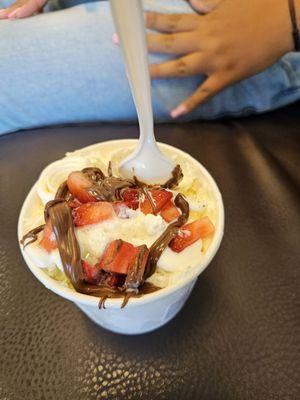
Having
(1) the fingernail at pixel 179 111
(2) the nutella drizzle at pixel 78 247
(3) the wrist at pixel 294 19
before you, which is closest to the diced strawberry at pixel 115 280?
(2) the nutella drizzle at pixel 78 247

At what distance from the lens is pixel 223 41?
2.33 ft

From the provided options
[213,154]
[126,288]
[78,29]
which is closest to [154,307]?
[126,288]

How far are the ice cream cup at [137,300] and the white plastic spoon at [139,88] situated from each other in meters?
0.05

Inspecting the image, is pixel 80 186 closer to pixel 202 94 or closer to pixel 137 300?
pixel 137 300

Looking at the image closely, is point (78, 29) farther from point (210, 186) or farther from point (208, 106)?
point (210, 186)

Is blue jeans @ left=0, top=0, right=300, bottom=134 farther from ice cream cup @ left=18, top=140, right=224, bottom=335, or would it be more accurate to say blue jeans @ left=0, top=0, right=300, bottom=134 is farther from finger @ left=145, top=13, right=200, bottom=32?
ice cream cup @ left=18, top=140, right=224, bottom=335

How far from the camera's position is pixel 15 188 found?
747mm

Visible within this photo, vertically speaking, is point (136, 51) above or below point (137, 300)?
above

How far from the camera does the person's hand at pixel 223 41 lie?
0.70 meters

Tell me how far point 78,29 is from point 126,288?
0.56 meters

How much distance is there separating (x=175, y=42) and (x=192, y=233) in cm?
43

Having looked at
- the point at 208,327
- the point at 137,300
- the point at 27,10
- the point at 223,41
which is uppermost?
the point at 27,10

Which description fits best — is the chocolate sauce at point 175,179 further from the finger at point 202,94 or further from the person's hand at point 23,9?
the person's hand at point 23,9

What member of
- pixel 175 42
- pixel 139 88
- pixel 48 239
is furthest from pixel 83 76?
pixel 48 239
